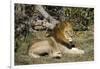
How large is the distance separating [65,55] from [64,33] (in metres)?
0.24

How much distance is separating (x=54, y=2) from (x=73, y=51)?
Answer: 0.58 meters

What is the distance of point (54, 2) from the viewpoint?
205 cm

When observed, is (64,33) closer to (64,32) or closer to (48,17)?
(64,32)

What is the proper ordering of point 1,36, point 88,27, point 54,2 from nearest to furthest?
1. point 1,36
2. point 54,2
3. point 88,27

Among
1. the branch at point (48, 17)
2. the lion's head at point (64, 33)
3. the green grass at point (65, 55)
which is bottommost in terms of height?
the green grass at point (65, 55)

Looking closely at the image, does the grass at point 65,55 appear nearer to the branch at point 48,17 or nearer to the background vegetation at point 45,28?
the background vegetation at point 45,28

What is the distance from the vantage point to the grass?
1.94m

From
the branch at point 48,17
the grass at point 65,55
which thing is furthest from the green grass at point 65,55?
the branch at point 48,17

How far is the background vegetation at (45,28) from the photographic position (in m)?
1.94

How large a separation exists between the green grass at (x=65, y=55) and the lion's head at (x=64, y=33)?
9 cm

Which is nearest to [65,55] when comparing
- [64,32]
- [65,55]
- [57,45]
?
[65,55]

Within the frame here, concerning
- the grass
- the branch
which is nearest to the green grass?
the grass
